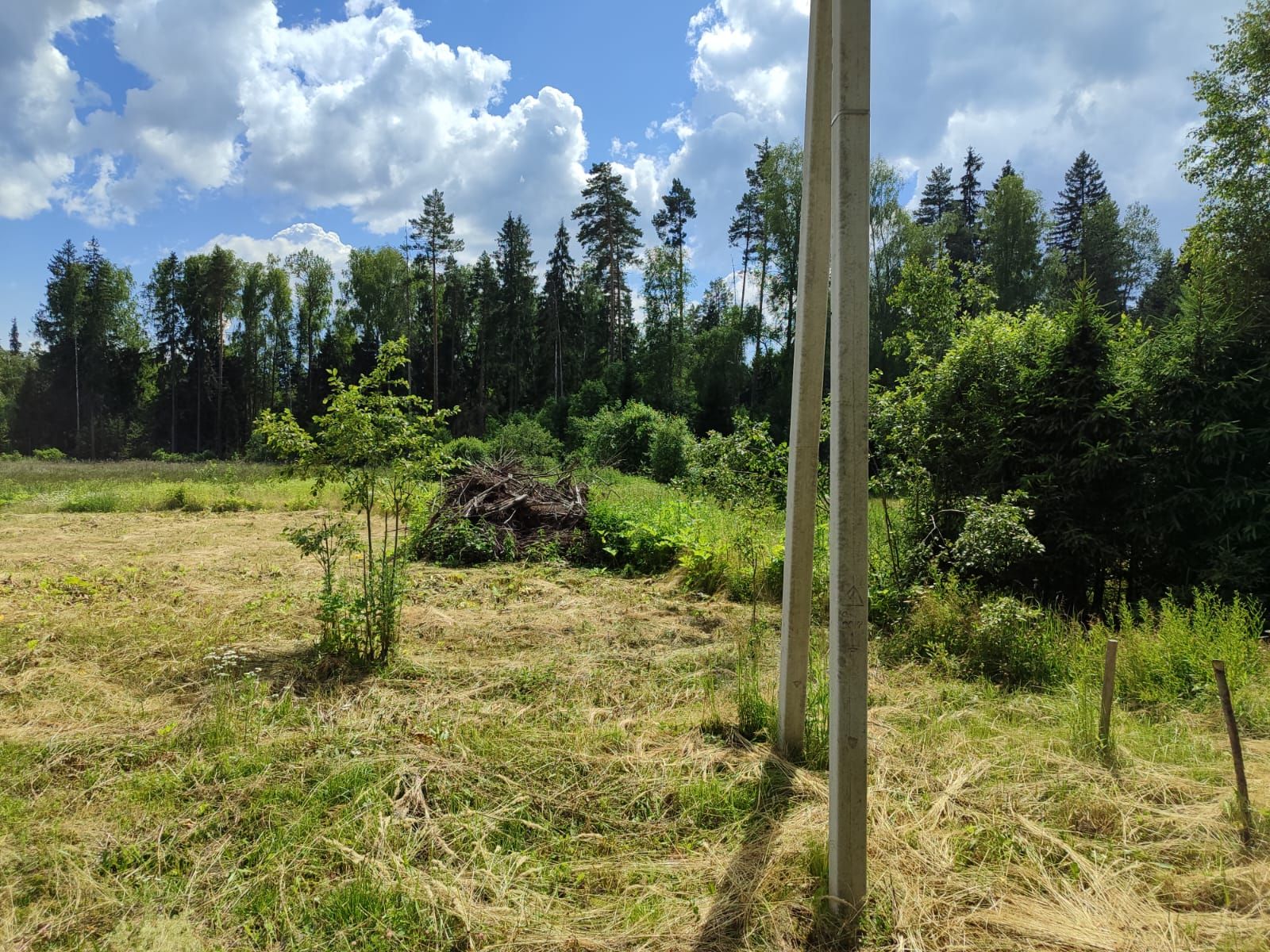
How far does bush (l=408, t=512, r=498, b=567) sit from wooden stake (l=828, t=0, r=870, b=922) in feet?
25.5

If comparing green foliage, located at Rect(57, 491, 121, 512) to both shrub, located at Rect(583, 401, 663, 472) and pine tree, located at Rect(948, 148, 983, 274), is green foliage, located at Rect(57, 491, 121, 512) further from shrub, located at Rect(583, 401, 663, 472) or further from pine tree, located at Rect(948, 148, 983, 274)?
pine tree, located at Rect(948, 148, 983, 274)

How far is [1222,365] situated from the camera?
653 cm

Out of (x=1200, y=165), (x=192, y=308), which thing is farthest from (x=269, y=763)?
(x=192, y=308)

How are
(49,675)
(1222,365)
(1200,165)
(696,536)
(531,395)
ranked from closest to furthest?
(49,675) → (1222,365) → (696,536) → (1200,165) → (531,395)

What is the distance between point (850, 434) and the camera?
2.26 metres

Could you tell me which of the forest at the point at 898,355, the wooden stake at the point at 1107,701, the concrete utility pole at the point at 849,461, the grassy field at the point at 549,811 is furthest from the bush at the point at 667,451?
the concrete utility pole at the point at 849,461

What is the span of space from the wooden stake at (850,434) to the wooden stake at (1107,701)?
1.93 meters

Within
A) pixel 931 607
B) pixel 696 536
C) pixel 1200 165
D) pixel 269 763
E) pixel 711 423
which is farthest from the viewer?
pixel 711 423

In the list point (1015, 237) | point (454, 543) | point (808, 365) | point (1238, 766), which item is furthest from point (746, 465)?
point (1015, 237)

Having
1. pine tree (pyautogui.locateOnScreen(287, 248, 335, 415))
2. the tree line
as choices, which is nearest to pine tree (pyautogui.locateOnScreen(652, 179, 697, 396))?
the tree line

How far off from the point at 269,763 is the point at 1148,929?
3.80m

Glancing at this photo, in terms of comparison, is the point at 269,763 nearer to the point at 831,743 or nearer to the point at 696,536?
the point at 831,743

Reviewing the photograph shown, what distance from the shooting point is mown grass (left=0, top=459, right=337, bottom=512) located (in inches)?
563

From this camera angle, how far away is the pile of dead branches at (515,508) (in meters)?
9.94
